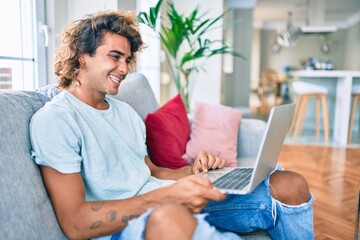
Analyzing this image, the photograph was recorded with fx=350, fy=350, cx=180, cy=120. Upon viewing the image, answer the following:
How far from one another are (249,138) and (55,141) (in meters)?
1.45

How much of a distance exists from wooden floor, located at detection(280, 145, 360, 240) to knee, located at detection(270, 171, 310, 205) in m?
0.87

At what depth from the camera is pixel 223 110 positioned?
2166 millimetres

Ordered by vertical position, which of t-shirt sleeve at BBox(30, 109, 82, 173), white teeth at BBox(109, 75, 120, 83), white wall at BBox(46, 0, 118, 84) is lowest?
t-shirt sleeve at BBox(30, 109, 82, 173)

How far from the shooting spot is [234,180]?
3.54 ft

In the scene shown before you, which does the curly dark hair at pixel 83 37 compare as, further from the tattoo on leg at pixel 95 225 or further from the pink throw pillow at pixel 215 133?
the pink throw pillow at pixel 215 133

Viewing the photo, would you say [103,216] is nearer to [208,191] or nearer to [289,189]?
[208,191]

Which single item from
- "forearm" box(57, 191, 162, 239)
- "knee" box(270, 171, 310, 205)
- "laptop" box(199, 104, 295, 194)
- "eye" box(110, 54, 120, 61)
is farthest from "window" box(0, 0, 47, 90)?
"knee" box(270, 171, 310, 205)

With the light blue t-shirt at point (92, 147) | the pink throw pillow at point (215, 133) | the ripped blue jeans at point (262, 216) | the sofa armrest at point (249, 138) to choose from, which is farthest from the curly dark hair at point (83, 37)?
the sofa armrest at point (249, 138)

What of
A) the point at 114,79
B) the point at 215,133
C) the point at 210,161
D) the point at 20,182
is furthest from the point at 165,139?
the point at 20,182

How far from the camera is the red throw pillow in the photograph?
5.76 feet

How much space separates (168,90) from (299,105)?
230 cm

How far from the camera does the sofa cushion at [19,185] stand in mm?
833

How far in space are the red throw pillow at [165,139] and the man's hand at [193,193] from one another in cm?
82

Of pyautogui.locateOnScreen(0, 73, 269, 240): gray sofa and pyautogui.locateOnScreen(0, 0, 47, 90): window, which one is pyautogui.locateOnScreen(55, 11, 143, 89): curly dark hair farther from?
pyautogui.locateOnScreen(0, 0, 47, 90): window
